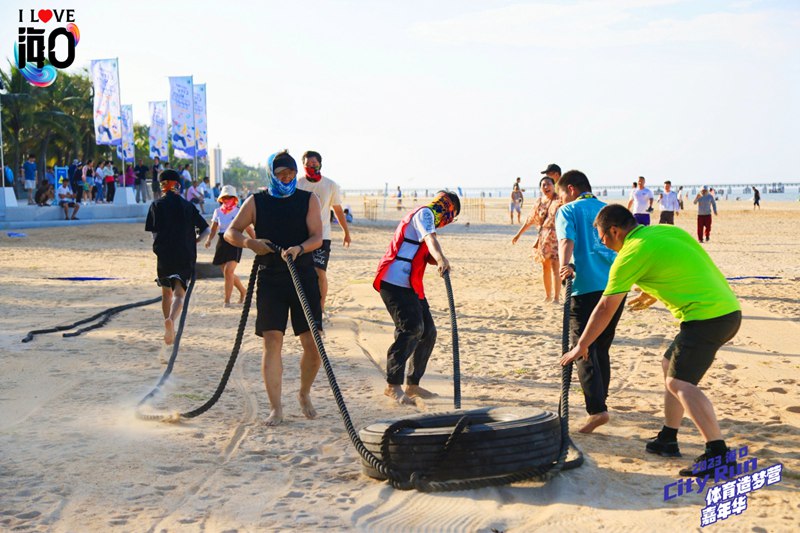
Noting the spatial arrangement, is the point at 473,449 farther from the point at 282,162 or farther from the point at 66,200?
the point at 66,200

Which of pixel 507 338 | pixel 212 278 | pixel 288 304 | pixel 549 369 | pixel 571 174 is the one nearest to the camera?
pixel 288 304

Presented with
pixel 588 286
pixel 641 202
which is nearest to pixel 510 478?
pixel 588 286

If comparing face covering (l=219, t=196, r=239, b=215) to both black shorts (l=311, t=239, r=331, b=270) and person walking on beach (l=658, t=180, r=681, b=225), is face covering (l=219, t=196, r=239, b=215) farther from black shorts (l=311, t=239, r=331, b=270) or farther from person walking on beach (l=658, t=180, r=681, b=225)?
person walking on beach (l=658, t=180, r=681, b=225)

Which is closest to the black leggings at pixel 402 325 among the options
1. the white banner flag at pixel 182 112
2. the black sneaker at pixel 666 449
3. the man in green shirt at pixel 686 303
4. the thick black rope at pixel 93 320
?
the man in green shirt at pixel 686 303

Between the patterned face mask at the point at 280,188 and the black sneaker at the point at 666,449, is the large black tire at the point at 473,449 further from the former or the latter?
the patterned face mask at the point at 280,188

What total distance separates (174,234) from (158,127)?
3517 centimetres

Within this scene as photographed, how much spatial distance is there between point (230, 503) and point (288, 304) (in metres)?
1.90

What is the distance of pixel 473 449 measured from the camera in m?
5.02

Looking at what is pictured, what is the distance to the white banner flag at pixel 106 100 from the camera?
112ft

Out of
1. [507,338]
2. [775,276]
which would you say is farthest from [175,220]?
[775,276]

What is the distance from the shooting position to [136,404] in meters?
6.98

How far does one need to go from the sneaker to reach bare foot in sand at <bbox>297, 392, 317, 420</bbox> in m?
2.83

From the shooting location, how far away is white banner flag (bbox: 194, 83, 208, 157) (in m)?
43.0

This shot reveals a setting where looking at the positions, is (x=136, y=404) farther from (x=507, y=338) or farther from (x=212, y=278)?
(x=212, y=278)
